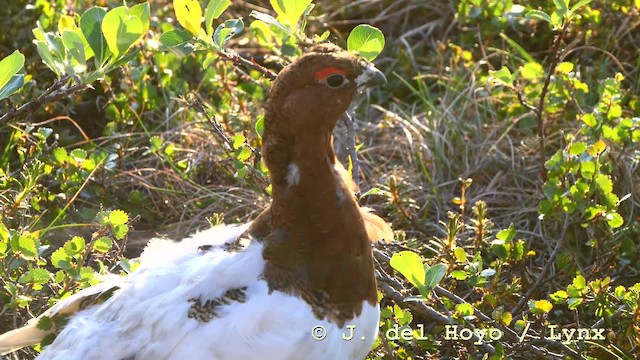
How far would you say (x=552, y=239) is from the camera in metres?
3.69

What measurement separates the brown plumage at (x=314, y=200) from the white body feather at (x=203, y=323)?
5 centimetres

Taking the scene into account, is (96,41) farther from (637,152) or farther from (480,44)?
(480,44)

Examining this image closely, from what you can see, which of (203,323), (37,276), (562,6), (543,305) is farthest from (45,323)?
(562,6)

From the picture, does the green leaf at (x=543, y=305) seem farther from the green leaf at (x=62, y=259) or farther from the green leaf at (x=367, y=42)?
the green leaf at (x=62, y=259)

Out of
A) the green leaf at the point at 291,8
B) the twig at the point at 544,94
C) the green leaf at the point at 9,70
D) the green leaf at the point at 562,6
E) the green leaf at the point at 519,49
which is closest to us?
the green leaf at the point at 9,70

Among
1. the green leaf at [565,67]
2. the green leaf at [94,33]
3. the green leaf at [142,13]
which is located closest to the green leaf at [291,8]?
the green leaf at [142,13]

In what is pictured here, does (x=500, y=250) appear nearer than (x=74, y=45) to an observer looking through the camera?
No

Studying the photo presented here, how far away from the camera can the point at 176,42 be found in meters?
2.93

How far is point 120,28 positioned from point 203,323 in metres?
0.78

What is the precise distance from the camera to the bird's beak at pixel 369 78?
2.54 m

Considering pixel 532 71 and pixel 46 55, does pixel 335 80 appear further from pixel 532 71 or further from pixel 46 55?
pixel 532 71

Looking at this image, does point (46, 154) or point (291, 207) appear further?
point (46, 154)

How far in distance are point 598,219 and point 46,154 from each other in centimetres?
198

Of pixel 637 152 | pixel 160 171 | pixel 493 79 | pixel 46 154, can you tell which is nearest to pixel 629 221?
pixel 637 152
